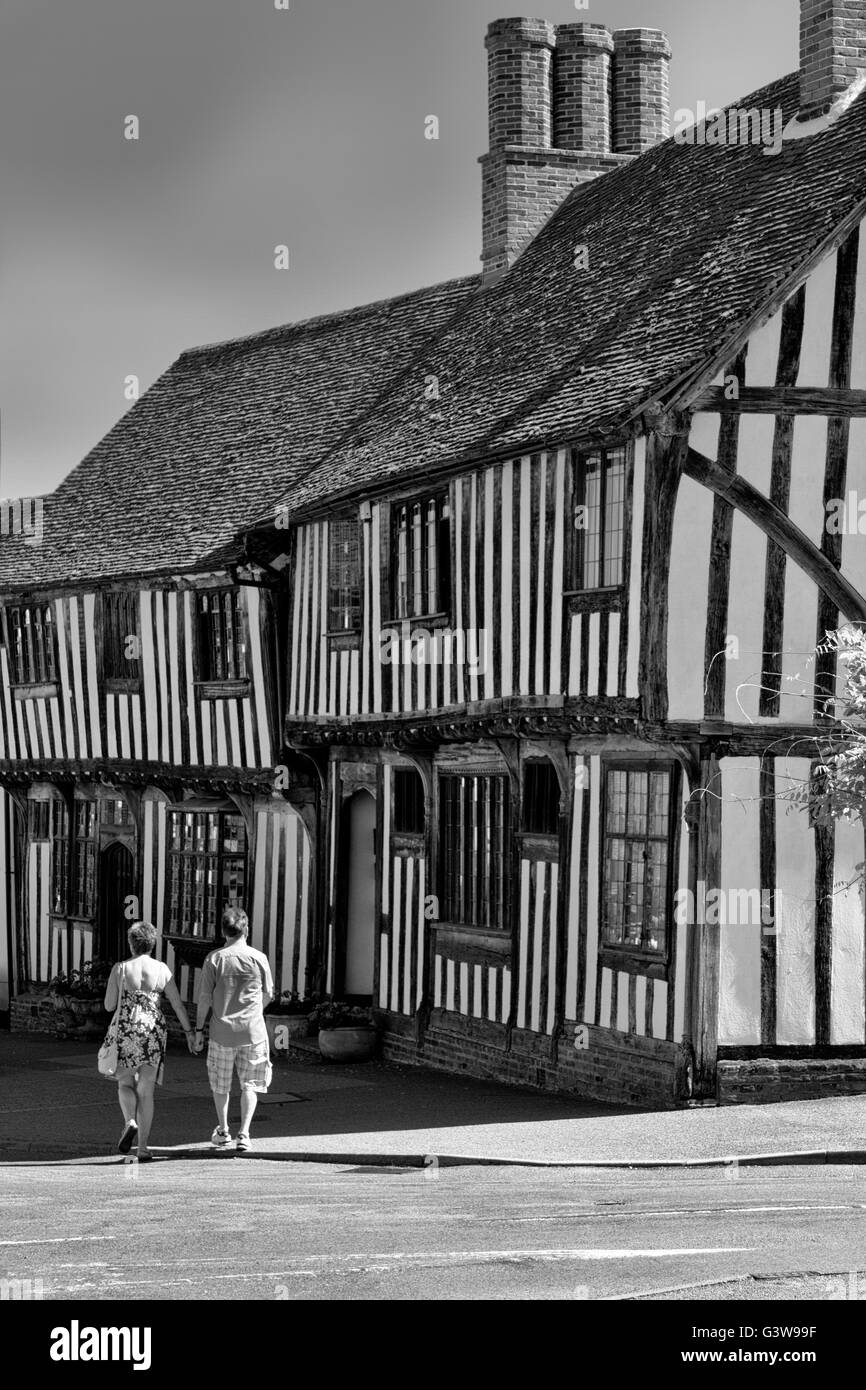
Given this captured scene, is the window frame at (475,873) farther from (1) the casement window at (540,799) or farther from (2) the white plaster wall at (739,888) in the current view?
(2) the white plaster wall at (739,888)

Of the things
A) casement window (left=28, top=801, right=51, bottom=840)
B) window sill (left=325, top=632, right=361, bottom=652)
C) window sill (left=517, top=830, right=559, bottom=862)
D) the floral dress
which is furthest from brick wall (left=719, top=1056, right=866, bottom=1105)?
casement window (left=28, top=801, right=51, bottom=840)

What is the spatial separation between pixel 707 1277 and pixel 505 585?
9.39 meters

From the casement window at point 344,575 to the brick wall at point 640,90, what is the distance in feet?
23.0

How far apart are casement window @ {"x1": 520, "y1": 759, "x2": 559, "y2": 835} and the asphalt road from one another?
4673 millimetres

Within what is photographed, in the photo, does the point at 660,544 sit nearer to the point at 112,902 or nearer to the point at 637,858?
the point at 637,858

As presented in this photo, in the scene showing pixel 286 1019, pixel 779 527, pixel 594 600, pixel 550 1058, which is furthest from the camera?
pixel 286 1019

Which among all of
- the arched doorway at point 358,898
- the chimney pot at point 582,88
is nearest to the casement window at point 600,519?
the arched doorway at point 358,898

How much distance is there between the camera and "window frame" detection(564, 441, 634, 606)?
14859mm

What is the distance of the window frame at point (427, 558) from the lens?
58.1ft

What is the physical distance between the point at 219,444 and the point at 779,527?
497 inches

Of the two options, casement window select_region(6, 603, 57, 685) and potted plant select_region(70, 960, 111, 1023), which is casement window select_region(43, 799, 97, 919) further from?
casement window select_region(6, 603, 57, 685)

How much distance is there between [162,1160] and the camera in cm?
1323

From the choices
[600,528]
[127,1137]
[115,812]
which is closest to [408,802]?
[600,528]

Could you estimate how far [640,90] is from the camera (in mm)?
23719
